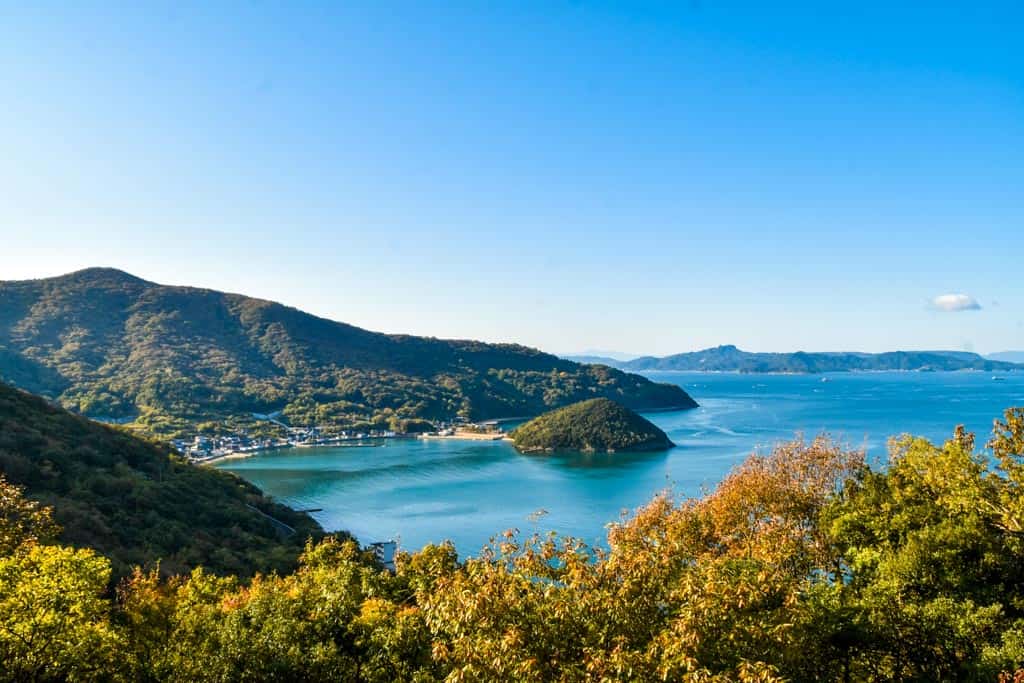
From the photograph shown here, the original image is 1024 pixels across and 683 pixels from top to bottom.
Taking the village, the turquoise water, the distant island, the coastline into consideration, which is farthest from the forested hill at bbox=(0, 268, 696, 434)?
the distant island

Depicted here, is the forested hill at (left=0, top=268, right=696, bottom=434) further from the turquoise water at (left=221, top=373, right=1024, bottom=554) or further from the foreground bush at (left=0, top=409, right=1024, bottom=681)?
the foreground bush at (left=0, top=409, right=1024, bottom=681)

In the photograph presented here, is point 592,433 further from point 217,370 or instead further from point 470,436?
point 217,370

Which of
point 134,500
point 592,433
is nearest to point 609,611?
point 134,500

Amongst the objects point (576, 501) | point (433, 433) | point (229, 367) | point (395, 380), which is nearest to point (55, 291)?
point (229, 367)

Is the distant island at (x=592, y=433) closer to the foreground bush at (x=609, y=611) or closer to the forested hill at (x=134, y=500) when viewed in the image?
the forested hill at (x=134, y=500)

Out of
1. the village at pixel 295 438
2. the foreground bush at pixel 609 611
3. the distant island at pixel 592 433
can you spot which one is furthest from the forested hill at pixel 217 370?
the foreground bush at pixel 609 611

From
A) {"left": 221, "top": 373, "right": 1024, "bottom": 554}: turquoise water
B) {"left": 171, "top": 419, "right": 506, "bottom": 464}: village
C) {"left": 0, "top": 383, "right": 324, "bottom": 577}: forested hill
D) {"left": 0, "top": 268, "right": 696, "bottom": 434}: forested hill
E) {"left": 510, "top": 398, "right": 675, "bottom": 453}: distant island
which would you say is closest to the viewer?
{"left": 0, "top": 383, "right": 324, "bottom": 577}: forested hill
